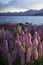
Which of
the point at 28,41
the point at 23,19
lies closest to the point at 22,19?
the point at 23,19

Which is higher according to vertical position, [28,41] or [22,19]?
[22,19]

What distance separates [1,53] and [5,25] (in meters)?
0.20

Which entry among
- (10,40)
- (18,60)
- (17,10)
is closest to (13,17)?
(17,10)

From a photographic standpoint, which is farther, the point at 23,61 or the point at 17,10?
the point at 17,10

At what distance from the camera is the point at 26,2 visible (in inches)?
42.1

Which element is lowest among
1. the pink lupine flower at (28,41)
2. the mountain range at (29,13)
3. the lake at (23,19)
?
the pink lupine flower at (28,41)

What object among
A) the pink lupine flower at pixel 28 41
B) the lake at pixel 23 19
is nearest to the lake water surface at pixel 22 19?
the lake at pixel 23 19

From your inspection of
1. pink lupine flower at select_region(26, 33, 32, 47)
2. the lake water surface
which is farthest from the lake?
pink lupine flower at select_region(26, 33, 32, 47)

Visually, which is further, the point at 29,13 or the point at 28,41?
the point at 29,13

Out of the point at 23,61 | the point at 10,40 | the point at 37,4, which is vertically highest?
the point at 37,4

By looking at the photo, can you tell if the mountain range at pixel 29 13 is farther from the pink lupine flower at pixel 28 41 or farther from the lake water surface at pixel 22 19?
the pink lupine flower at pixel 28 41

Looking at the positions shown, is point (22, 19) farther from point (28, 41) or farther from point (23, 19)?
point (28, 41)

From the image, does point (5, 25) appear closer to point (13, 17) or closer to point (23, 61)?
point (13, 17)

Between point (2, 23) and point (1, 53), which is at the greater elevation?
point (2, 23)
